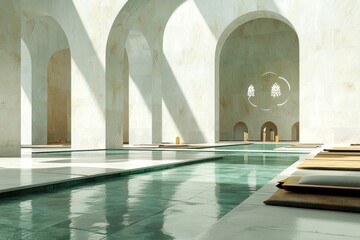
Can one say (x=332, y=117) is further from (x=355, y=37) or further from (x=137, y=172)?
(x=137, y=172)

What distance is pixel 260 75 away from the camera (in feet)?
98.5

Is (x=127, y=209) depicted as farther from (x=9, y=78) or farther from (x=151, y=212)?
(x=9, y=78)

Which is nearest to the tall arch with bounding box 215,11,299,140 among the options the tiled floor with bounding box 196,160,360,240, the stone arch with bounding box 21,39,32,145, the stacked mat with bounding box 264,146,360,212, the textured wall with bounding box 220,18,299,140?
the textured wall with bounding box 220,18,299,140

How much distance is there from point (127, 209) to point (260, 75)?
2787cm

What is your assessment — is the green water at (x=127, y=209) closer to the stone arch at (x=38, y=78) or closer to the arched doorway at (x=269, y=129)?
the stone arch at (x=38, y=78)

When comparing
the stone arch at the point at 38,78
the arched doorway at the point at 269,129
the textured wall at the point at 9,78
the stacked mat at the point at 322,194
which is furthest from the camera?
the arched doorway at the point at 269,129

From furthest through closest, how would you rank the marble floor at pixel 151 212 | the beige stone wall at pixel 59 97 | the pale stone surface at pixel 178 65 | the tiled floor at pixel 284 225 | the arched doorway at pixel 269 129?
the arched doorway at pixel 269 129 → the beige stone wall at pixel 59 97 → the pale stone surface at pixel 178 65 → the marble floor at pixel 151 212 → the tiled floor at pixel 284 225

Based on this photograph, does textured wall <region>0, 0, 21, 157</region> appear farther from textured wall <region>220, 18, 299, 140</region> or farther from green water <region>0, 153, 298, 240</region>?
textured wall <region>220, 18, 299, 140</region>

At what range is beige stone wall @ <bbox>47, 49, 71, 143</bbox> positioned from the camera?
24.5 meters

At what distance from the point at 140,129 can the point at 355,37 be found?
9.86 metres

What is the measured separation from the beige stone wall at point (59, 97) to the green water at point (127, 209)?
2071 cm

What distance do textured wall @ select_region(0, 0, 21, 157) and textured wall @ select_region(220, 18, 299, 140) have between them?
72.8 feet

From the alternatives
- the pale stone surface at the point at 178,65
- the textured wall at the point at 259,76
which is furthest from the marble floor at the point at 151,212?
the textured wall at the point at 259,76

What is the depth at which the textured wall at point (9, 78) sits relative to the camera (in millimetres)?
9562
